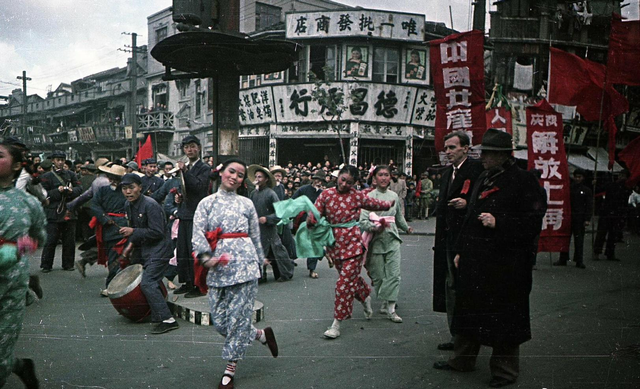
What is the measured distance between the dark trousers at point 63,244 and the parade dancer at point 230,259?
5.92 metres

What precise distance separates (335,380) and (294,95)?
19.5m

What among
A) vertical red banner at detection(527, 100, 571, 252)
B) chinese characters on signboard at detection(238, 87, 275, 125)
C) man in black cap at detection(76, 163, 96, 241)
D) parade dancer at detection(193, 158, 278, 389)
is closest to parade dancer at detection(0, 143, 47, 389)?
parade dancer at detection(193, 158, 278, 389)

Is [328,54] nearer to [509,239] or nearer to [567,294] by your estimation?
[567,294]

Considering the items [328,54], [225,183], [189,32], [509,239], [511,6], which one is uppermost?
[511,6]

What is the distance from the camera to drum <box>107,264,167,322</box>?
5.37 m

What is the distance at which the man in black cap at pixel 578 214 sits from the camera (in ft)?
33.5

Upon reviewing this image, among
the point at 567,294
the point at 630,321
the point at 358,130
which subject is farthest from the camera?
the point at 358,130

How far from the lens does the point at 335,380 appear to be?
3932 millimetres

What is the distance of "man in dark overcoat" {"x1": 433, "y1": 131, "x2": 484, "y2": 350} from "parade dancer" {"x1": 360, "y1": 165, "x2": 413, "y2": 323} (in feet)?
3.40

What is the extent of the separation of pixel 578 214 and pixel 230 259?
8813 millimetres

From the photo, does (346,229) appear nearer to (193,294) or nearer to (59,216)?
(193,294)

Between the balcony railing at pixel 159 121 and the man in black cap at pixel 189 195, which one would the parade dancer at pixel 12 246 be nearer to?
the man in black cap at pixel 189 195

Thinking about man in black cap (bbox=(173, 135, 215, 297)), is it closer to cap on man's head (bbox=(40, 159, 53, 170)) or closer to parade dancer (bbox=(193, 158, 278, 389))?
parade dancer (bbox=(193, 158, 278, 389))

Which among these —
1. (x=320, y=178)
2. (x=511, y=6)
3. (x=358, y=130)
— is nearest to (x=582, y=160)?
(x=511, y=6)
